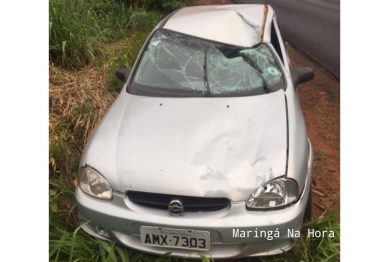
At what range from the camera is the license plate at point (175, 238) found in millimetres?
1506

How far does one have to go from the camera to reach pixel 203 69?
216 centimetres

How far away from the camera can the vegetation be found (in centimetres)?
177

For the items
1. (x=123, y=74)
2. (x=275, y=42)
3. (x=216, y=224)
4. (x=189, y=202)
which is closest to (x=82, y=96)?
(x=123, y=74)

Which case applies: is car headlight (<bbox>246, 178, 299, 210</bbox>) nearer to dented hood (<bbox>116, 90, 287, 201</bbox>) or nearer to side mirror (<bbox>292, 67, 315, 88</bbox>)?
dented hood (<bbox>116, 90, 287, 201</bbox>)

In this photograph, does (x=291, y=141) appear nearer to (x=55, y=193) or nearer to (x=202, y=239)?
(x=202, y=239)

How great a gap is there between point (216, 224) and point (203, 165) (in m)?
0.27

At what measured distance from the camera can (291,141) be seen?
1.67 m

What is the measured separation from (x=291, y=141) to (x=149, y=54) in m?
1.17

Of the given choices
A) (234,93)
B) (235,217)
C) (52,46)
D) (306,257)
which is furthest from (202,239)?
(52,46)

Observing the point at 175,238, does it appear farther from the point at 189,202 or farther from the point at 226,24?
the point at 226,24

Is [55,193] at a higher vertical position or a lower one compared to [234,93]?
lower

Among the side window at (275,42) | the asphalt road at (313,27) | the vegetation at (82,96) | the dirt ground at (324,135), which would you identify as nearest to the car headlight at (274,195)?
the vegetation at (82,96)

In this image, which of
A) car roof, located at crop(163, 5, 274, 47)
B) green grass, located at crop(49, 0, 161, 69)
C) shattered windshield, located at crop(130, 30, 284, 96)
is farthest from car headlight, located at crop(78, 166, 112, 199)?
green grass, located at crop(49, 0, 161, 69)

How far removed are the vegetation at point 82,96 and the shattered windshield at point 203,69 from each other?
0.76 meters
